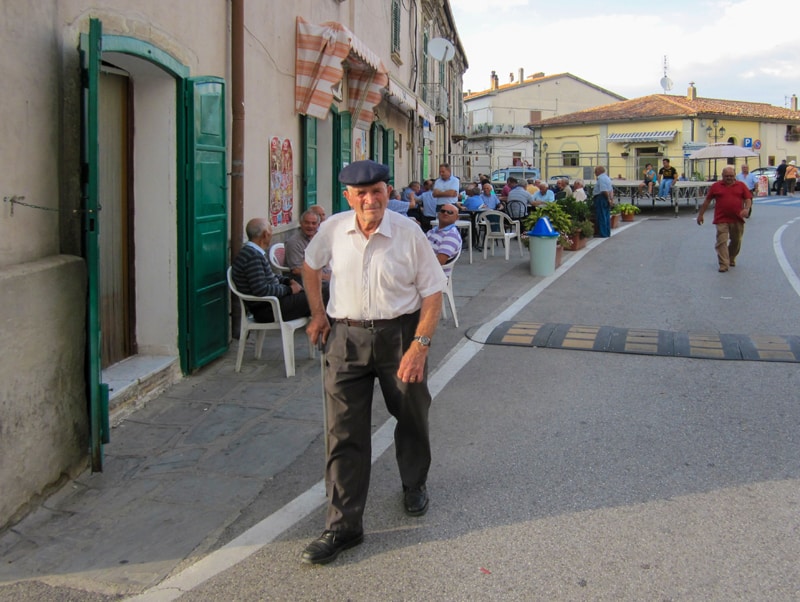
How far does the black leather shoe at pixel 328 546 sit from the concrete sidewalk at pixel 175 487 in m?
0.50

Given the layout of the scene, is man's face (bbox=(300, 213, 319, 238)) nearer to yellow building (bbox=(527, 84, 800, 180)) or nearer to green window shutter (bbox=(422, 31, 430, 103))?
green window shutter (bbox=(422, 31, 430, 103))

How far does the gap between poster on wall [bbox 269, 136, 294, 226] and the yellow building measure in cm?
3415

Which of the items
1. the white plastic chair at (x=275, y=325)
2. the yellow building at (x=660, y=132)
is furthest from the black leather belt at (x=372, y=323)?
the yellow building at (x=660, y=132)

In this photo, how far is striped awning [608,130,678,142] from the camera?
1839 inches

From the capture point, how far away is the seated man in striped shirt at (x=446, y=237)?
833cm

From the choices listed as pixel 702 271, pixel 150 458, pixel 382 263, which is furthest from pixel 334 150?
pixel 382 263

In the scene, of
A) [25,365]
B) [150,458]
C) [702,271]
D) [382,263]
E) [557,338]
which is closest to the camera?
[382,263]

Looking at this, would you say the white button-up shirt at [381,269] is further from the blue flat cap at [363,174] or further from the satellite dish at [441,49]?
the satellite dish at [441,49]

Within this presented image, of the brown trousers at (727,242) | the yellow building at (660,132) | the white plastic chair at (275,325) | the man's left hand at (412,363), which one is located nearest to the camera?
the man's left hand at (412,363)

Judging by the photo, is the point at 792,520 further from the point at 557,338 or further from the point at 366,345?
the point at 557,338

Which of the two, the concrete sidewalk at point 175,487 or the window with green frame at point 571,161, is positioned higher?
the window with green frame at point 571,161

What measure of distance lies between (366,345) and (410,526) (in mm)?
928

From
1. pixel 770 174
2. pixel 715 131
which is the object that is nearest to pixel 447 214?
pixel 770 174

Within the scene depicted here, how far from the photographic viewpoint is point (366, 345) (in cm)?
397
